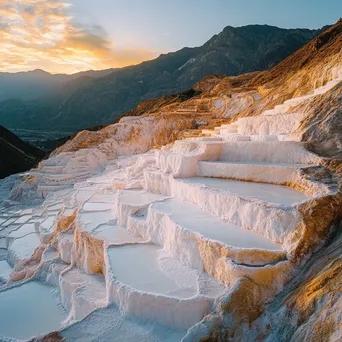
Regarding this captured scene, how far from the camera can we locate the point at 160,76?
87.4 m

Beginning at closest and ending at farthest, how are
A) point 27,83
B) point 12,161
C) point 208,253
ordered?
point 208,253 → point 12,161 → point 27,83

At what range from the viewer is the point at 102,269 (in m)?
6.08

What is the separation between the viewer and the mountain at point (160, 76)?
7162 cm

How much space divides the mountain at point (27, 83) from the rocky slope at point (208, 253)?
161840 millimetres

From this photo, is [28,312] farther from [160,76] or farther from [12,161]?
[160,76]

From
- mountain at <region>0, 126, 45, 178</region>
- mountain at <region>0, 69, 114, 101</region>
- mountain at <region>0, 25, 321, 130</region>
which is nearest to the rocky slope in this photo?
mountain at <region>0, 126, 45, 178</region>

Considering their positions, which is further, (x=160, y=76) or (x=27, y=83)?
(x=27, y=83)

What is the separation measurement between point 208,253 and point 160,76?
8753 centimetres

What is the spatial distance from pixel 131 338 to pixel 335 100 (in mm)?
5548

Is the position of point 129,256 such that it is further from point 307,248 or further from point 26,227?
point 26,227

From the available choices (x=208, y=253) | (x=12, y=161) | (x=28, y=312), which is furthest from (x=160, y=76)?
(x=208, y=253)

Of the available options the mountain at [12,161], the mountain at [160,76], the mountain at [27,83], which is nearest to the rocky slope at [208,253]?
the mountain at [12,161]

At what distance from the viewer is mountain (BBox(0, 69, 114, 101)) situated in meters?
162

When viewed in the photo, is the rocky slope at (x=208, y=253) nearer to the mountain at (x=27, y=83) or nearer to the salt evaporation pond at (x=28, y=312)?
the salt evaporation pond at (x=28, y=312)
